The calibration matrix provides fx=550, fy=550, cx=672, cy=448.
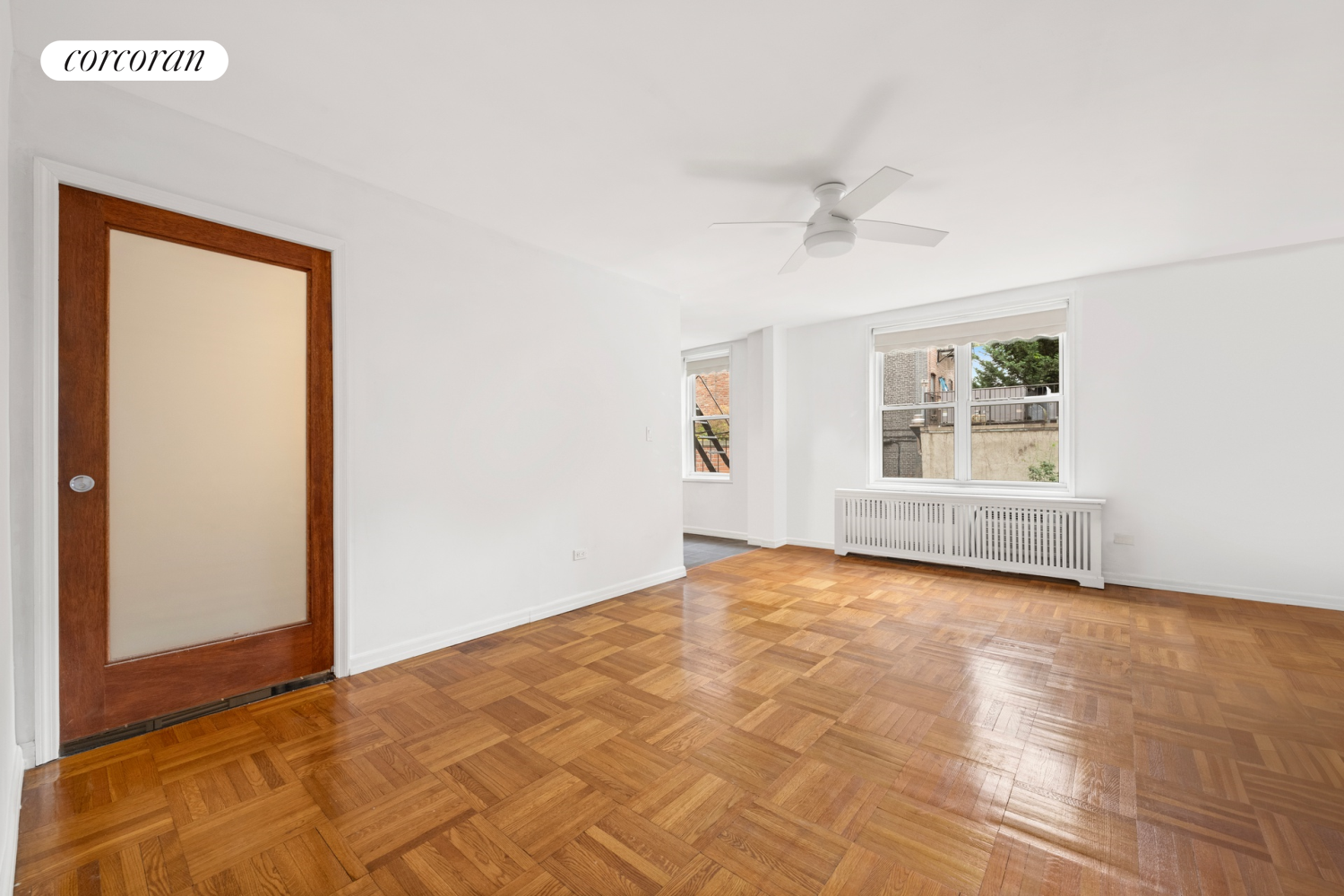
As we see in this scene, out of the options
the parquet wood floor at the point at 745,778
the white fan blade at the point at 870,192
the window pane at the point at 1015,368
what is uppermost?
the white fan blade at the point at 870,192

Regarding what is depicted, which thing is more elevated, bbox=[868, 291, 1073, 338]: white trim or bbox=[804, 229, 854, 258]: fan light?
bbox=[868, 291, 1073, 338]: white trim

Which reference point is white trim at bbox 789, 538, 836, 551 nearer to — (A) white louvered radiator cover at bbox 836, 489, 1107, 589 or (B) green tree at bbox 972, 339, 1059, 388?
(A) white louvered radiator cover at bbox 836, 489, 1107, 589

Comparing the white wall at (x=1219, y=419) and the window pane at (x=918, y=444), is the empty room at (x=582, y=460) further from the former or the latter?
the window pane at (x=918, y=444)

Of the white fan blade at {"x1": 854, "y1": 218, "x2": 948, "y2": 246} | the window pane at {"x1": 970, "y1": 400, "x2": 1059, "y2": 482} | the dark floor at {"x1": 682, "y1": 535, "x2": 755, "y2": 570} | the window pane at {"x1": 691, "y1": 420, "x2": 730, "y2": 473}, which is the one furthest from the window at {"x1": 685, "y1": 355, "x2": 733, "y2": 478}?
the white fan blade at {"x1": 854, "y1": 218, "x2": 948, "y2": 246}

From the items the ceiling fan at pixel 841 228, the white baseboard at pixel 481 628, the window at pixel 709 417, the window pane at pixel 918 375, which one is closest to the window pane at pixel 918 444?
the window pane at pixel 918 375

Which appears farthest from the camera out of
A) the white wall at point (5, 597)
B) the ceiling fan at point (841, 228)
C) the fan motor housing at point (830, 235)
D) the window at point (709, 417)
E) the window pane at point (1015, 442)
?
the window at point (709, 417)

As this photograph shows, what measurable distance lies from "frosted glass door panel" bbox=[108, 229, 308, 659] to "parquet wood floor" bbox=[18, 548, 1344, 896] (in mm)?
502

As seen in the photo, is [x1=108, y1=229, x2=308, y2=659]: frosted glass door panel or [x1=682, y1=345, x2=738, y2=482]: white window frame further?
[x1=682, y1=345, x2=738, y2=482]: white window frame

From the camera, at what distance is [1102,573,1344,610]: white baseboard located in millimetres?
3779

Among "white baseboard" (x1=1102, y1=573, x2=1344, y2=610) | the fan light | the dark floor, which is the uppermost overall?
→ the fan light

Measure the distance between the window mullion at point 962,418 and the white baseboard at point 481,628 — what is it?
3.16 meters

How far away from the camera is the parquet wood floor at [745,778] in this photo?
1.47 metres

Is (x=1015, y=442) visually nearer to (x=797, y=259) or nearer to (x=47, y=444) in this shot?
(x=797, y=259)

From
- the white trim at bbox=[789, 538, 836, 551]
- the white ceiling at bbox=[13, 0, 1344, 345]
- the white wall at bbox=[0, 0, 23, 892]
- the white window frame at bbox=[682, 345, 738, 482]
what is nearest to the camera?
the white wall at bbox=[0, 0, 23, 892]
